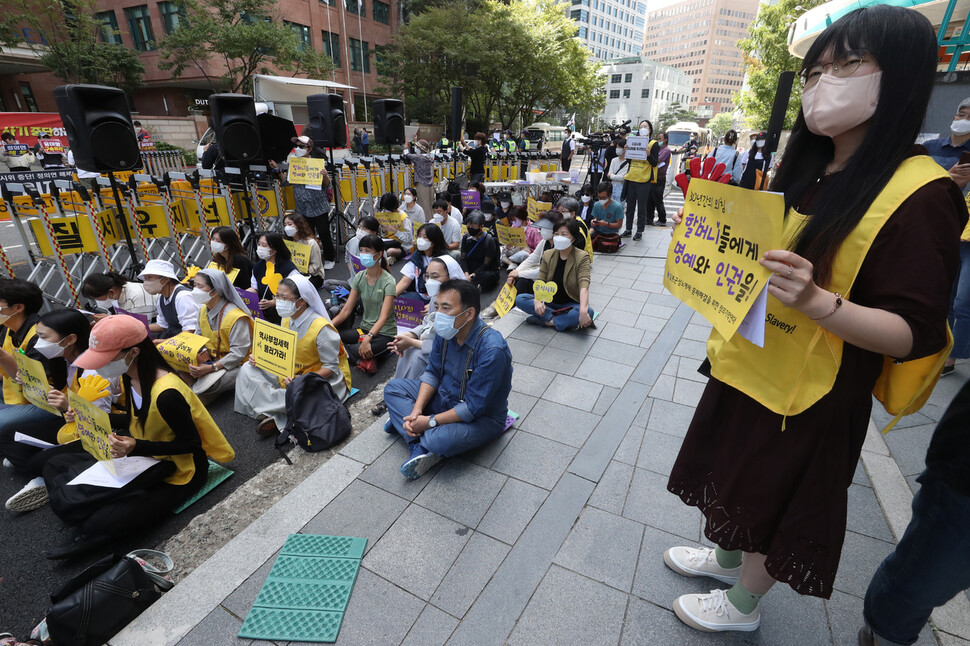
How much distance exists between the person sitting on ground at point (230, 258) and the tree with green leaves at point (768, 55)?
22.2 meters

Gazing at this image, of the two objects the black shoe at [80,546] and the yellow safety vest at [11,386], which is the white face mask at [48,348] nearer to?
the yellow safety vest at [11,386]

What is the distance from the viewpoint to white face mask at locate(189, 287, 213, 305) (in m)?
4.42

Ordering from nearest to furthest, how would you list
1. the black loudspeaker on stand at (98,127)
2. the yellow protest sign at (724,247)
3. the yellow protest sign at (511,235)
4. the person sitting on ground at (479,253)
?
the yellow protest sign at (724,247) → the black loudspeaker on stand at (98,127) → the person sitting on ground at (479,253) → the yellow protest sign at (511,235)

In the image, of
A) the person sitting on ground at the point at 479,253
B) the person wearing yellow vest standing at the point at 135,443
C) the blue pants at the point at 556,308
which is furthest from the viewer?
the person sitting on ground at the point at 479,253

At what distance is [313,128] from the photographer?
331 inches

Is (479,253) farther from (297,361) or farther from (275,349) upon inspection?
(275,349)

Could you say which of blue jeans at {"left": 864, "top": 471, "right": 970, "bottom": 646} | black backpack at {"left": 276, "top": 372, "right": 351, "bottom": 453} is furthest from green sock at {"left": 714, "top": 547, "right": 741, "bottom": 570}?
black backpack at {"left": 276, "top": 372, "right": 351, "bottom": 453}

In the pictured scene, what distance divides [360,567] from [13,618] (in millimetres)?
1878

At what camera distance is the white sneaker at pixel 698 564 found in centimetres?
231

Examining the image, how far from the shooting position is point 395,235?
7.80 m

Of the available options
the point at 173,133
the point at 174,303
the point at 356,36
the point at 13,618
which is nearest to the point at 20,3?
the point at 173,133

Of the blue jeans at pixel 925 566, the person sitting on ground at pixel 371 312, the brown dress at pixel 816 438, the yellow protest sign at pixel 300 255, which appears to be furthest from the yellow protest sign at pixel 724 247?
the yellow protest sign at pixel 300 255

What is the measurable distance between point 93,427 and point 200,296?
197cm

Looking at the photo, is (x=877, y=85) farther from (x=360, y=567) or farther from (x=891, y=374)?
(x=360, y=567)
